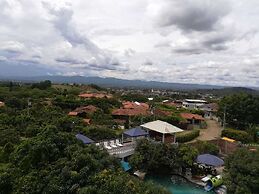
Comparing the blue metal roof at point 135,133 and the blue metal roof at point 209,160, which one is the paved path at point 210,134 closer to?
the blue metal roof at point 135,133

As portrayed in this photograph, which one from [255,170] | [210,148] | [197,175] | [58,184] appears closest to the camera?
[58,184]

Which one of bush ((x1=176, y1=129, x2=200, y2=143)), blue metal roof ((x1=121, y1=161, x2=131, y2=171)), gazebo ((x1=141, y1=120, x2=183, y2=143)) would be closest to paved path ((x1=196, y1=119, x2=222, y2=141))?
bush ((x1=176, y1=129, x2=200, y2=143))

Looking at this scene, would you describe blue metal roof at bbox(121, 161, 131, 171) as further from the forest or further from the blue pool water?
the blue pool water

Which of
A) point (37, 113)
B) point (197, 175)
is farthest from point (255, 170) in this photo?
point (37, 113)

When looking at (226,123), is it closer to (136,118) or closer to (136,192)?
(136,118)

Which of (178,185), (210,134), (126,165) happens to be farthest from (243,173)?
(210,134)

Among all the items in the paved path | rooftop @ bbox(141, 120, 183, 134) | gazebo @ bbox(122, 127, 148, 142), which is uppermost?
rooftop @ bbox(141, 120, 183, 134)

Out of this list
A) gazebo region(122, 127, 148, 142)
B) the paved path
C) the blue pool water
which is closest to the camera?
the blue pool water

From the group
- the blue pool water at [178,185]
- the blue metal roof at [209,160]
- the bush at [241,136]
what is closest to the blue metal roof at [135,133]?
the blue pool water at [178,185]
